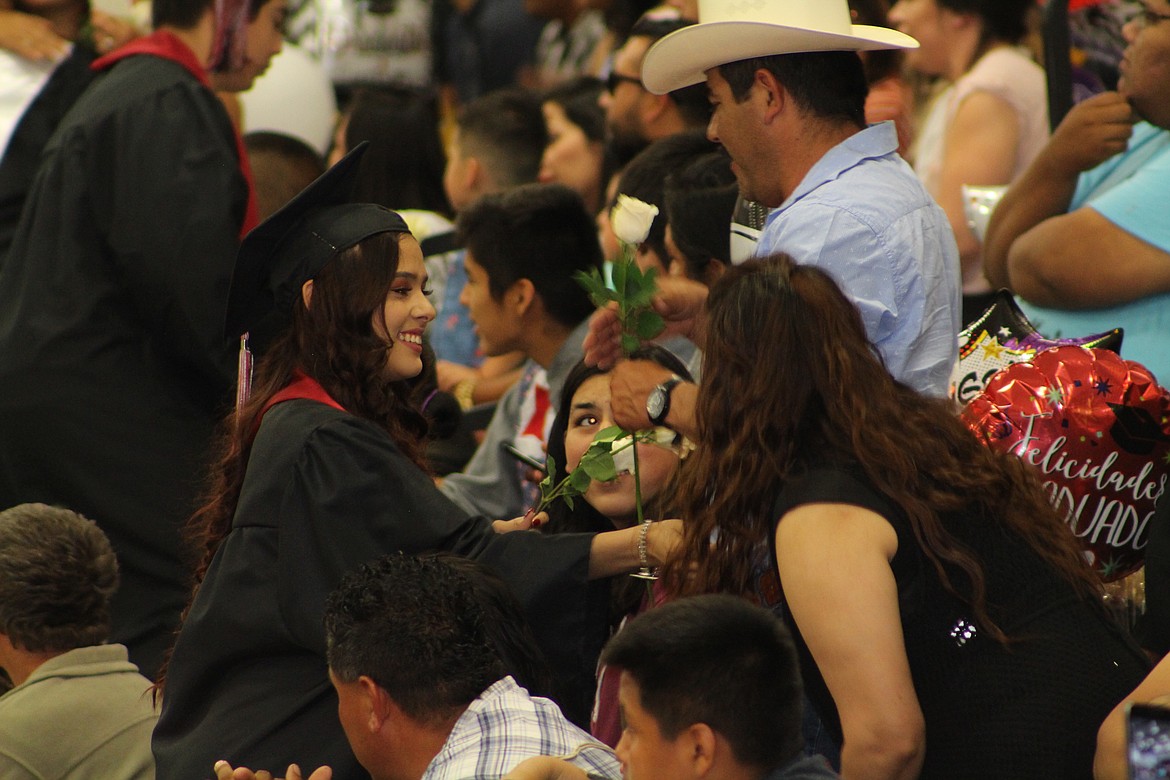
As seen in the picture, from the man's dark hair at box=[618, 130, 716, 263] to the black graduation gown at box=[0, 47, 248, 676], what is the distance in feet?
4.03

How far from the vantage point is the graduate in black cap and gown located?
318cm

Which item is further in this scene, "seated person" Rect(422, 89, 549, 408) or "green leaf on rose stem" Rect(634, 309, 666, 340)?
"seated person" Rect(422, 89, 549, 408)

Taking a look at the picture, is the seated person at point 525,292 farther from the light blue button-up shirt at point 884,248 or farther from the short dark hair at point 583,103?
the light blue button-up shirt at point 884,248

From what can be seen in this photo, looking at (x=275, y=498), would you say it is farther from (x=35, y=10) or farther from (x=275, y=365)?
(x=35, y=10)

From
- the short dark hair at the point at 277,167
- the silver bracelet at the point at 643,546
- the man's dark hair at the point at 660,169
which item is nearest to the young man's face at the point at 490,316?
the man's dark hair at the point at 660,169

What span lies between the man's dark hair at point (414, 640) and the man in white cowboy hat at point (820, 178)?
65cm

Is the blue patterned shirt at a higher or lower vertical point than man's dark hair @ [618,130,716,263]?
lower

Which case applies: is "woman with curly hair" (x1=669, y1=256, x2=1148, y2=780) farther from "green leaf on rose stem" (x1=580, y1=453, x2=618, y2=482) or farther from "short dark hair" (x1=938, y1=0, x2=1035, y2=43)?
"short dark hair" (x1=938, y1=0, x2=1035, y2=43)

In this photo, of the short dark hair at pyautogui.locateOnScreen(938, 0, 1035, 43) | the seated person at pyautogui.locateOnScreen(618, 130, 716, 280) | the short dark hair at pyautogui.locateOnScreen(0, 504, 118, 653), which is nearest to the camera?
the short dark hair at pyautogui.locateOnScreen(0, 504, 118, 653)

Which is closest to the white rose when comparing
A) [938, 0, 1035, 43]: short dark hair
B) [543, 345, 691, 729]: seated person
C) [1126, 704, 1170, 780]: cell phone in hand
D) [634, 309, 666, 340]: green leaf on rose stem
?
[634, 309, 666, 340]: green leaf on rose stem

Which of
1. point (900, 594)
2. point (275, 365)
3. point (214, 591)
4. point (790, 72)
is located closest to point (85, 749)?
point (214, 591)

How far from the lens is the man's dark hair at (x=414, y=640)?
9.44 feet

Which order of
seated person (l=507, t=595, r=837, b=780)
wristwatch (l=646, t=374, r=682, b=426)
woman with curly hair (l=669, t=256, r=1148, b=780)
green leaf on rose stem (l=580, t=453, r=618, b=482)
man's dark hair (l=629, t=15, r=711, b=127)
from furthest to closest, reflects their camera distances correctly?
man's dark hair (l=629, t=15, r=711, b=127) < green leaf on rose stem (l=580, t=453, r=618, b=482) < wristwatch (l=646, t=374, r=682, b=426) < woman with curly hair (l=669, t=256, r=1148, b=780) < seated person (l=507, t=595, r=837, b=780)

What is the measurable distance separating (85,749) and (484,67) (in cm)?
629
